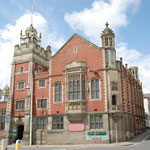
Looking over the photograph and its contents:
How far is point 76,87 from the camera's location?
93.9ft

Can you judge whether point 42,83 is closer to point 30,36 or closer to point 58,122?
point 58,122

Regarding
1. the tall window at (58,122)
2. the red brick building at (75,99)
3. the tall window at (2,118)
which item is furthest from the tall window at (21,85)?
the tall window at (58,122)

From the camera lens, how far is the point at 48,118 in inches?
1178

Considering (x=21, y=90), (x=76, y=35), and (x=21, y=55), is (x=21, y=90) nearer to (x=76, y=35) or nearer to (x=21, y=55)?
(x=21, y=55)

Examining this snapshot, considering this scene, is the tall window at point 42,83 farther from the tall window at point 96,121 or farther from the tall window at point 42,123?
the tall window at point 96,121

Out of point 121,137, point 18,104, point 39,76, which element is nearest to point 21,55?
point 39,76

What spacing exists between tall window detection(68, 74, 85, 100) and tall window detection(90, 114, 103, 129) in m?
3.14

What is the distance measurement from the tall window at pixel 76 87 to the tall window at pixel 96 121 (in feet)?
10.3

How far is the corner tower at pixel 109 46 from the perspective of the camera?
28.3 m

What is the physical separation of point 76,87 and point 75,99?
5.78 feet

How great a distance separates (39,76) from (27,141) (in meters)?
10.4

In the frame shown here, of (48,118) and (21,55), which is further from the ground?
(21,55)

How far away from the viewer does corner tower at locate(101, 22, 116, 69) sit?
2831 cm

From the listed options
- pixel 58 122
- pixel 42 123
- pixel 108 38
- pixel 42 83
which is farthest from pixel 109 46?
pixel 42 123
